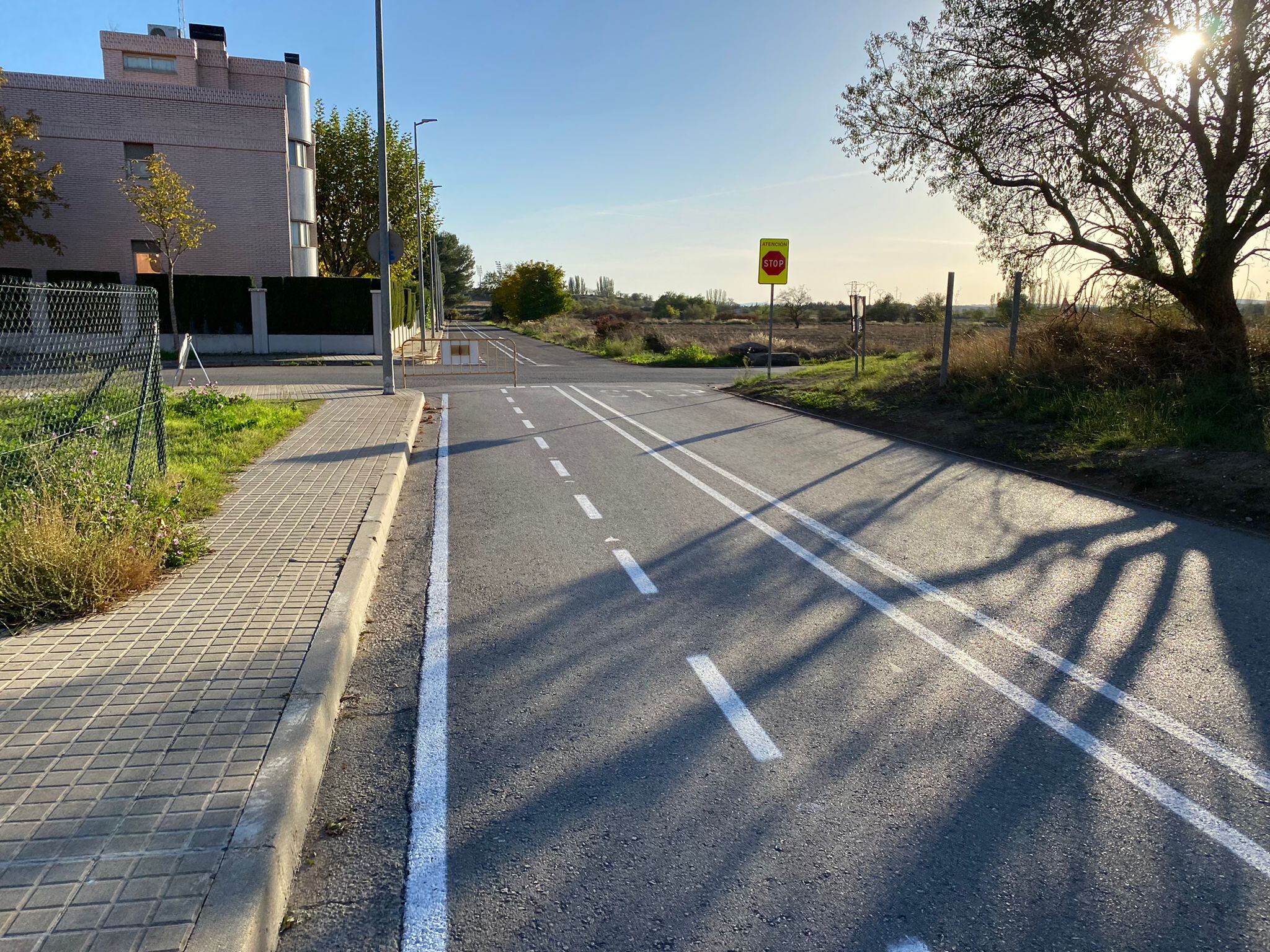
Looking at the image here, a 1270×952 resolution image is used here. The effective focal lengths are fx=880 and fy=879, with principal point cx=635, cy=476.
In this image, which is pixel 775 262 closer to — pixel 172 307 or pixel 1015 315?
pixel 1015 315

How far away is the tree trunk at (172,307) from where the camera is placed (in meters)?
29.7

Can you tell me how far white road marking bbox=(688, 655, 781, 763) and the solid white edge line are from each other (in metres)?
3.62

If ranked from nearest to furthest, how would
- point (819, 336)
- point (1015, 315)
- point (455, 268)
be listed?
point (1015, 315) → point (819, 336) → point (455, 268)

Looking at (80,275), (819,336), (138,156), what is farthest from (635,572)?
(819,336)

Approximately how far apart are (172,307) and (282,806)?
30.9 m

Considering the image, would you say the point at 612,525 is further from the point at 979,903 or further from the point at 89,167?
the point at 89,167

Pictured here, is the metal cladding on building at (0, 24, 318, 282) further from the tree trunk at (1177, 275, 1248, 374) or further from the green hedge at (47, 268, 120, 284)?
the tree trunk at (1177, 275, 1248, 374)

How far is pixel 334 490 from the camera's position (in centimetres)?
890

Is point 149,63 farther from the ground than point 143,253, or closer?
farther from the ground

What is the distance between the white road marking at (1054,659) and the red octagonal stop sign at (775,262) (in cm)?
1590

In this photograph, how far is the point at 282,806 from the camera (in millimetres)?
3242

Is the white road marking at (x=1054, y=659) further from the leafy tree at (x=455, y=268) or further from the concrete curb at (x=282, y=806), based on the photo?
the leafy tree at (x=455, y=268)

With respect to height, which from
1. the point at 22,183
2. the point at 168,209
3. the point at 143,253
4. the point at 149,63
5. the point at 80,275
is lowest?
the point at 80,275

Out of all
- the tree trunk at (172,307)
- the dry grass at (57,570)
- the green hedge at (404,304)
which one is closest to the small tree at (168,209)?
the tree trunk at (172,307)
